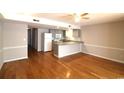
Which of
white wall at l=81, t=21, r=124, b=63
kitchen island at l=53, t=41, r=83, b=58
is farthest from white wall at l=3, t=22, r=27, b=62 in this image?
white wall at l=81, t=21, r=124, b=63

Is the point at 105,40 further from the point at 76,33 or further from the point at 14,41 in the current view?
the point at 14,41

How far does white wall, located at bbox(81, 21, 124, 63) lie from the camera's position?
489 centimetres

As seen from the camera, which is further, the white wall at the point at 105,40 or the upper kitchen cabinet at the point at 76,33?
the upper kitchen cabinet at the point at 76,33

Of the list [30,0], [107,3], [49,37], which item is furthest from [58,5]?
[49,37]

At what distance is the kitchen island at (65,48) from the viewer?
18.8ft

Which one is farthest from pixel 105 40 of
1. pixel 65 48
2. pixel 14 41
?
pixel 14 41

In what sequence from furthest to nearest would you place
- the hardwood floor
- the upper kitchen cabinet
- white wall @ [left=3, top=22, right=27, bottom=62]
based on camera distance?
the upper kitchen cabinet, white wall @ [left=3, top=22, right=27, bottom=62], the hardwood floor

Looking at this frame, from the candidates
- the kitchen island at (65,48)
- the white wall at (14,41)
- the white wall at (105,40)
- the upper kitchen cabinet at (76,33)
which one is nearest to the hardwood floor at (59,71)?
the white wall at (14,41)

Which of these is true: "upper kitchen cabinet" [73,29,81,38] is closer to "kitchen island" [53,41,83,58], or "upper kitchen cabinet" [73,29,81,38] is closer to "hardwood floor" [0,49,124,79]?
"kitchen island" [53,41,83,58]

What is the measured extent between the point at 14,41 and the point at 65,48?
2947 mm

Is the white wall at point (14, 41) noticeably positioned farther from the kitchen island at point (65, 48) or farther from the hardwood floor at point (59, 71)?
the kitchen island at point (65, 48)

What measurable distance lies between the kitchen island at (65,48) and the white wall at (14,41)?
1810 millimetres

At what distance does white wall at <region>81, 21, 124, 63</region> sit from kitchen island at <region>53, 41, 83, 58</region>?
63 centimetres
